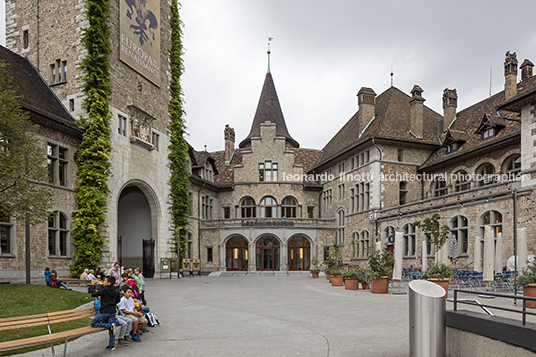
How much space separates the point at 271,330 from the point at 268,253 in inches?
1219

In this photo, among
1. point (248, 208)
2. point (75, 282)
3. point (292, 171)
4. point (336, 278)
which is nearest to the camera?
point (75, 282)

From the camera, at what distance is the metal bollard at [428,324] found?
648 centimetres

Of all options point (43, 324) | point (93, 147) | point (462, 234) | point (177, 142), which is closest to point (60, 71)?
point (93, 147)

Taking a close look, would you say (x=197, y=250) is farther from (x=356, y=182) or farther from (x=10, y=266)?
(x=10, y=266)

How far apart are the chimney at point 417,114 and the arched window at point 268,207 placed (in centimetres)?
1517

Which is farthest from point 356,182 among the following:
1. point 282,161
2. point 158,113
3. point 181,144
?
point 158,113

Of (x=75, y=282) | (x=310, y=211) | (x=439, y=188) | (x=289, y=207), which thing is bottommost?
(x=75, y=282)

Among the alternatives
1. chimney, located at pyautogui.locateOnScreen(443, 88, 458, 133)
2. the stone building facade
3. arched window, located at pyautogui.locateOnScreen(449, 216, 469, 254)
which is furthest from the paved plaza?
chimney, located at pyautogui.locateOnScreen(443, 88, 458, 133)

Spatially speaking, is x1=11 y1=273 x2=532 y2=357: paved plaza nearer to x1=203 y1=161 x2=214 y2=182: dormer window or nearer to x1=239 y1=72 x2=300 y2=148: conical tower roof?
x1=203 y1=161 x2=214 y2=182: dormer window

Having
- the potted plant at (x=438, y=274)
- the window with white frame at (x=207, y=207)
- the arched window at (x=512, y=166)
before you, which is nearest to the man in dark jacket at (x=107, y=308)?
the potted plant at (x=438, y=274)

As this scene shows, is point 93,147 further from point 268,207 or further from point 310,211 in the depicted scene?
point 310,211

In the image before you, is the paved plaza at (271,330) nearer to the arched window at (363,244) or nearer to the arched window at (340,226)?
the arched window at (363,244)

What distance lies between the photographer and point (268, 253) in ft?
132

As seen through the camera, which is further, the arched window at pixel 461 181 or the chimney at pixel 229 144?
the chimney at pixel 229 144
